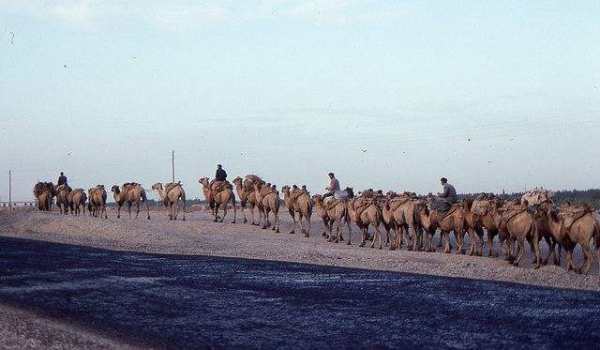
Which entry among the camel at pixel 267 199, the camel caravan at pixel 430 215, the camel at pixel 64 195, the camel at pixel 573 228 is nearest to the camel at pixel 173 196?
the camel caravan at pixel 430 215

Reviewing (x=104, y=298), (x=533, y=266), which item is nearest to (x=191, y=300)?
(x=104, y=298)

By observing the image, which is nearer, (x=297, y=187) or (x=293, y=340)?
(x=293, y=340)

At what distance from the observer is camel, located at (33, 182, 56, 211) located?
186 ft

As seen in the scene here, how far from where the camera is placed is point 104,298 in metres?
15.1

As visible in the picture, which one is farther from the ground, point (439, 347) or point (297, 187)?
point (297, 187)

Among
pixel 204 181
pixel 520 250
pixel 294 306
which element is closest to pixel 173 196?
pixel 204 181

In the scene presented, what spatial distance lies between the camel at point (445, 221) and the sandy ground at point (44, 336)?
64.5ft

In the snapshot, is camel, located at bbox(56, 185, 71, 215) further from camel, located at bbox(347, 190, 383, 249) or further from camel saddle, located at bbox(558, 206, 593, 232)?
camel saddle, located at bbox(558, 206, 593, 232)

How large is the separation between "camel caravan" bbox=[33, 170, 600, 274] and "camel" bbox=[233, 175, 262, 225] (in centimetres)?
4

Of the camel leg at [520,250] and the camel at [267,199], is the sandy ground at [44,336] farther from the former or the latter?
the camel at [267,199]

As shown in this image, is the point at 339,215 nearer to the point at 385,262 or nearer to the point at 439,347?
the point at 385,262

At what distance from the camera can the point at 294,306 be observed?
48.0 feet

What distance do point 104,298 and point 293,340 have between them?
4.22 m

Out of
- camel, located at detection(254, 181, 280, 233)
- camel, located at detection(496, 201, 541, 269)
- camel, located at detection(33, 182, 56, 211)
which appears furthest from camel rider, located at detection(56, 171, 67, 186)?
camel, located at detection(496, 201, 541, 269)
